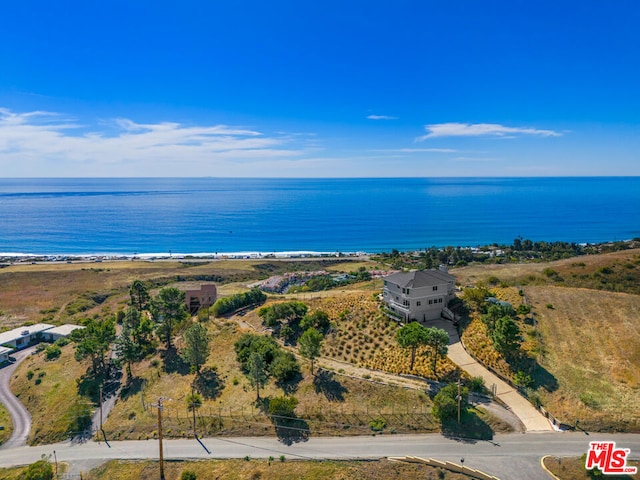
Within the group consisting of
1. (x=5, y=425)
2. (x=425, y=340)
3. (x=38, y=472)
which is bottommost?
(x=5, y=425)

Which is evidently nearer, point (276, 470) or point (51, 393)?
point (276, 470)

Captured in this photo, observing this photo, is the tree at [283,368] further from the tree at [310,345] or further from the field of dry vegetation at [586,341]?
the field of dry vegetation at [586,341]

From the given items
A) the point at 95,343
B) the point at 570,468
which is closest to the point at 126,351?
the point at 95,343

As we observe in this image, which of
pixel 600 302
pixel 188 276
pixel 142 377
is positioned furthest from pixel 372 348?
pixel 188 276

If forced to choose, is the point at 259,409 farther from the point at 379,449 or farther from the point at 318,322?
the point at 318,322

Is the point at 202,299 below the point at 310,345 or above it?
below

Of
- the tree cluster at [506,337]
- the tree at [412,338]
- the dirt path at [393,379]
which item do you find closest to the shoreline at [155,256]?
the dirt path at [393,379]
